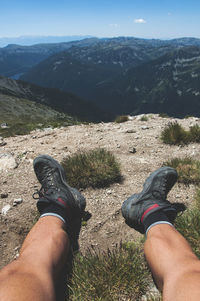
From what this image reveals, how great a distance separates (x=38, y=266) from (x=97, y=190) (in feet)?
8.18

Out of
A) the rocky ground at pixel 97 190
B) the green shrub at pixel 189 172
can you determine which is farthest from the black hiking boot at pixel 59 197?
the green shrub at pixel 189 172

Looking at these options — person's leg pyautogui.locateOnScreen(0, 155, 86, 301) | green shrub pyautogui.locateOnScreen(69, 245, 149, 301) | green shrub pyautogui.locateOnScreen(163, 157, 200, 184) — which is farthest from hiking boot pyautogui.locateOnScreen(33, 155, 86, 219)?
green shrub pyautogui.locateOnScreen(163, 157, 200, 184)

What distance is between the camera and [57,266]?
253 centimetres

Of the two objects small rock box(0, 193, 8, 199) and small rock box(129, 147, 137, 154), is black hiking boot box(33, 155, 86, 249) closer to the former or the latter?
small rock box(0, 193, 8, 199)

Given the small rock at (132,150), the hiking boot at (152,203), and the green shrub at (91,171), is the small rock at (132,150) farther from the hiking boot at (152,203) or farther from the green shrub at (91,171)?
the hiking boot at (152,203)

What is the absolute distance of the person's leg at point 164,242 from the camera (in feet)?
6.61

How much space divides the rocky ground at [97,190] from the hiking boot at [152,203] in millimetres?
211

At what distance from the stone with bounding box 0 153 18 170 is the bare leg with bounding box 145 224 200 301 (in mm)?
4274

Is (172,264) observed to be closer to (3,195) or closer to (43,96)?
(3,195)

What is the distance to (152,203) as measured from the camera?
3557 mm

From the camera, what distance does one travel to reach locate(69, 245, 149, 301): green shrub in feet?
7.66

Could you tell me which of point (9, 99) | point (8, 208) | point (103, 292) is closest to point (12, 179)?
point (8, 208)

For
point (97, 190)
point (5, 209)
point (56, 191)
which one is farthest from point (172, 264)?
point (5, 209)

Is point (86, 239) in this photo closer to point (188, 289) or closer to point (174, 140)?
point (188, 289)
